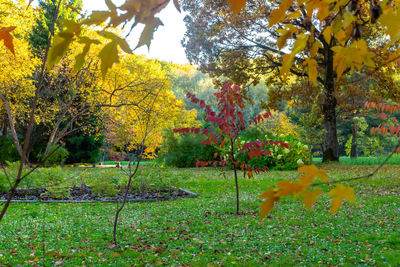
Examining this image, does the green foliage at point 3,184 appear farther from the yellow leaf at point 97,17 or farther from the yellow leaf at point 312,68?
the yellow leaf at point 312,68

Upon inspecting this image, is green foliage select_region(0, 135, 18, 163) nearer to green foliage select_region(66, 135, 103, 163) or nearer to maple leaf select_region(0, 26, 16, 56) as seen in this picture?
green foliage select_region(66, 135, 103, 163)

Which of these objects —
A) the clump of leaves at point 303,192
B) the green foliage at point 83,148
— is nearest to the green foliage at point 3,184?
the clump of leaves at point 303,192

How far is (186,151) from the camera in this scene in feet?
53.2

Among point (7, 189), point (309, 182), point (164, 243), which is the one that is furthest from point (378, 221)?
point (7, 189)

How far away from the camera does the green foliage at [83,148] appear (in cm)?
1948

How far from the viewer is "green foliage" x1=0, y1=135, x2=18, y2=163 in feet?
53.5

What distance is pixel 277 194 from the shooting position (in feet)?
2.65

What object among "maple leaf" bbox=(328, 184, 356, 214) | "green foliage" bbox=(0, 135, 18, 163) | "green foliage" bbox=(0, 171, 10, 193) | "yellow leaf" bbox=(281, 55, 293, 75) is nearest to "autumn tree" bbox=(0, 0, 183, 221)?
"yellow leaf" bbox=(281, 55, 293, 75)

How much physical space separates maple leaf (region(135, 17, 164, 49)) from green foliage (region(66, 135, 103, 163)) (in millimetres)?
19110

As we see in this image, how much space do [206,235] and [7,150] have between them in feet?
50.6

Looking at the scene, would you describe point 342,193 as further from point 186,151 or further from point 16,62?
point 16,62

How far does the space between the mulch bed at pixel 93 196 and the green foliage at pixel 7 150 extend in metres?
9.54

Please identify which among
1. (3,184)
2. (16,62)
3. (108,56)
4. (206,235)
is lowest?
(206,235)

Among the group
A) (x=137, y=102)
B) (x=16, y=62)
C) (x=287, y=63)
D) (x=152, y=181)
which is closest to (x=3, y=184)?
(x=152, y=181)
